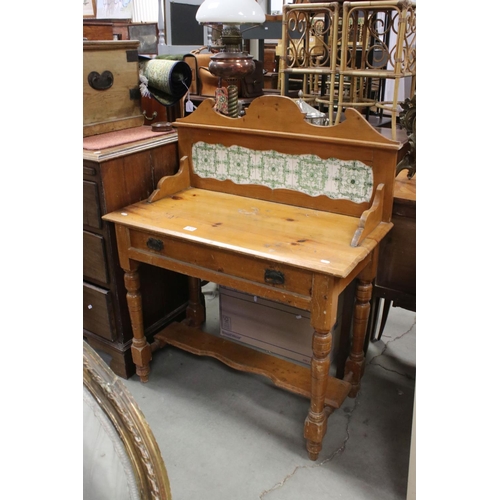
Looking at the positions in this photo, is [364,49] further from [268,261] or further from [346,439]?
[346,439]

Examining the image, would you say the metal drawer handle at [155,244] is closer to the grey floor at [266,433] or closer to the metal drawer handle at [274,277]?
the metal drawer handle at [274,277]

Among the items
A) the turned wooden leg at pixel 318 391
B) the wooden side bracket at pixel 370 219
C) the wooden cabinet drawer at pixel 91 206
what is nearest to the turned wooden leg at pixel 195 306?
the wooden cabinet drawer at pixel 91 206

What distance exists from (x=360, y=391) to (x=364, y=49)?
1635 millimetres

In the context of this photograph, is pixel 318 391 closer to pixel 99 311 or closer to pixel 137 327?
pixel 137 327

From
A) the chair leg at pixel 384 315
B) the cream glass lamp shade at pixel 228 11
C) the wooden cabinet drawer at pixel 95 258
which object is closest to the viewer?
the cream glass lamp shade at pixel 228 11

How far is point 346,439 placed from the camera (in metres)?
1.87

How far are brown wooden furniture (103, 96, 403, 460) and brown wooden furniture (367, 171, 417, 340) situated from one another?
0.07m

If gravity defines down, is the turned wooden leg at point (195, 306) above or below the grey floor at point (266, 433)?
above

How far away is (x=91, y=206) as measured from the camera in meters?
1.93

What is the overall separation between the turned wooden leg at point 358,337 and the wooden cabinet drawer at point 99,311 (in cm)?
101

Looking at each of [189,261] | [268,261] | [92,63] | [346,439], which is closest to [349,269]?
[268,261]

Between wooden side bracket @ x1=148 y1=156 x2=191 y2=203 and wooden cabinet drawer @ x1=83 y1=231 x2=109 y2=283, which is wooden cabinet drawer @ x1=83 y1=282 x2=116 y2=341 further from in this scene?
wooden side bracket @ x1=148 y1=156 x2=191 y2=203

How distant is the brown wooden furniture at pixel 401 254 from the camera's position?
177 cm

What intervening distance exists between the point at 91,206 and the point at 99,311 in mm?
476
